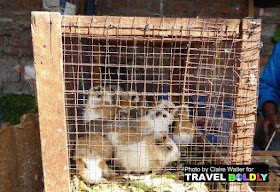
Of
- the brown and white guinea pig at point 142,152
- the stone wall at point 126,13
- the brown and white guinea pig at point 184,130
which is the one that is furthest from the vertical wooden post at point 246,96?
the stone wall at point 126,13

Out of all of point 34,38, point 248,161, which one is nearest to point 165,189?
point 248,161

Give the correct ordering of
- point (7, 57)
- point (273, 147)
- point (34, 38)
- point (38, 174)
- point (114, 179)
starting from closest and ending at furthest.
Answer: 1. point (34, 38)
2. point (114, 179)
3. point (38, 174)
4. point (273, 147)
5. point (7, 57)

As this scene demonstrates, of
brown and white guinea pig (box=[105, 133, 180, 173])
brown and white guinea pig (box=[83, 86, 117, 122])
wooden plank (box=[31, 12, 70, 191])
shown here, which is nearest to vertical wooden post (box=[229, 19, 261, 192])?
brown and white guinea pig (box=[105, 133, 180, 173])

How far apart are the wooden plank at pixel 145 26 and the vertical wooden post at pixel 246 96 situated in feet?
0.26

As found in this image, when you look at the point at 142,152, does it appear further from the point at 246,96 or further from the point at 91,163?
the point at 246,96

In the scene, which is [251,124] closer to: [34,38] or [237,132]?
[237,132]

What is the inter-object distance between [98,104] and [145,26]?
0.98 m

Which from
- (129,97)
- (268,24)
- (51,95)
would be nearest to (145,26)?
(129,97)

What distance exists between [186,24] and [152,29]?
6.1 inches

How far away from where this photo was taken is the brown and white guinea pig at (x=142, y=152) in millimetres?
1830

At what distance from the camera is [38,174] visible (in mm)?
2088

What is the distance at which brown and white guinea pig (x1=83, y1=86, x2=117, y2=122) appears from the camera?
Result: 1.50 meters

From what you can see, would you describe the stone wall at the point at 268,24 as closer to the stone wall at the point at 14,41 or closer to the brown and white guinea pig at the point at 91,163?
the stone wall at the point at 14,41

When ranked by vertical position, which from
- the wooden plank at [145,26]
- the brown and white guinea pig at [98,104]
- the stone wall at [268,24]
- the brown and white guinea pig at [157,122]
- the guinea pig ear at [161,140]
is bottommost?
the guinea pig ear at [161,140]
